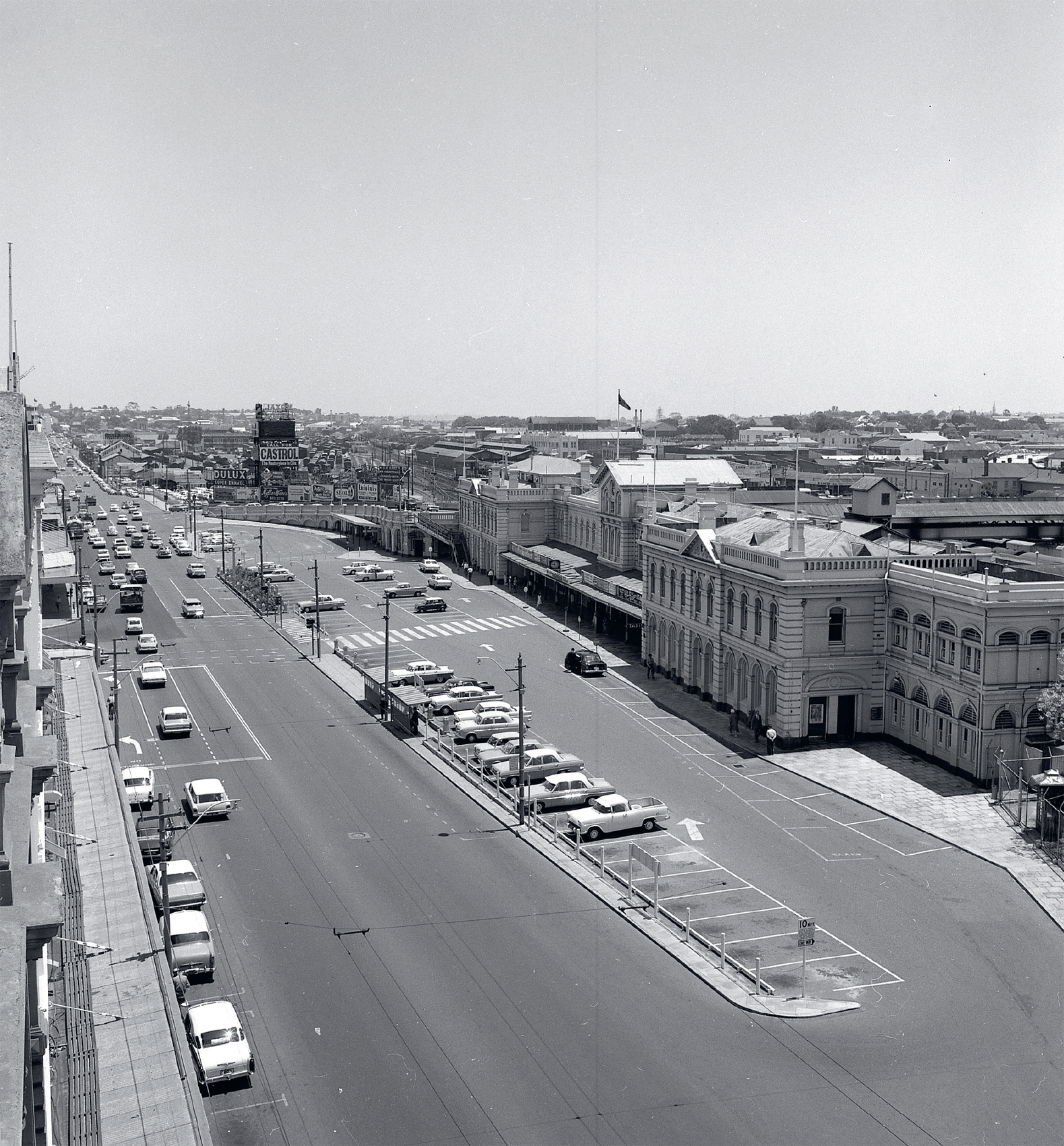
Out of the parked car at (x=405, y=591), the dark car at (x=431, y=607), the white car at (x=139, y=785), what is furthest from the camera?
the parked car at (x=405, y=591)

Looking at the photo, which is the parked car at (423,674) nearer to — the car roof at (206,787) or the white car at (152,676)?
the white car at (152,676)

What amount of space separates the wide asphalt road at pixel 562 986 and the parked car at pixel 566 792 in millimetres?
2355

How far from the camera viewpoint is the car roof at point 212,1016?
93.5 feet

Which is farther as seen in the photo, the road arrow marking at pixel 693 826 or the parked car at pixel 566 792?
the parked car at pixel 566 792

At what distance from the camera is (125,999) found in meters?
30.3

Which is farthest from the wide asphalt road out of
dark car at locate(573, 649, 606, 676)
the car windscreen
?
dark car at locate(573, 649, 606, 676)

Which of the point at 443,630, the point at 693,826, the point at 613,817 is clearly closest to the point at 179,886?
the point at 613,817

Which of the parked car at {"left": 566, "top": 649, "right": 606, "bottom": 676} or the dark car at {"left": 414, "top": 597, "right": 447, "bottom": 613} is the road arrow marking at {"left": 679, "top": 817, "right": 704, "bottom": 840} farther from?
the dark car at {"left": 414, "top": 597, "right": 447, "bottom": 613}

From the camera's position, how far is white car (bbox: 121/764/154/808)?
46844 millimetres

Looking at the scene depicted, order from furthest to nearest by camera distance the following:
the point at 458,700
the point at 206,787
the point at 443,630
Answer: the point at 443,630, the point at 458,700, the point at 206,787

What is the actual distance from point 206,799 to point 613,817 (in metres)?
14.8

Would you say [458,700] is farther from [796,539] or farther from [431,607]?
[431,607]

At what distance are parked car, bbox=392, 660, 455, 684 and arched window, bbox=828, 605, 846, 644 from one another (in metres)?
23.4

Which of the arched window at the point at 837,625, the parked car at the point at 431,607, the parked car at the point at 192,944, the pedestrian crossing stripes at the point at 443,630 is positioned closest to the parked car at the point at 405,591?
the parked car at the point at 431,607
